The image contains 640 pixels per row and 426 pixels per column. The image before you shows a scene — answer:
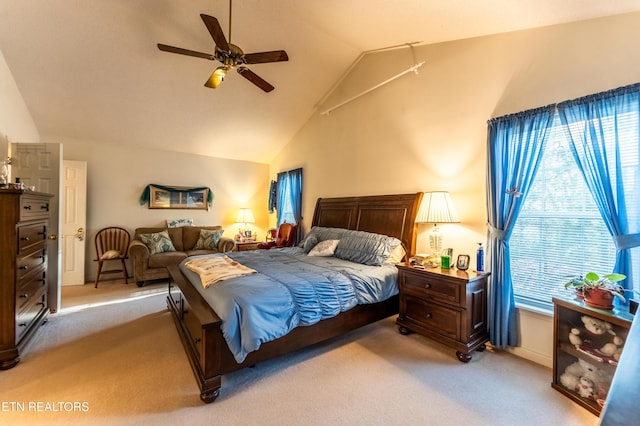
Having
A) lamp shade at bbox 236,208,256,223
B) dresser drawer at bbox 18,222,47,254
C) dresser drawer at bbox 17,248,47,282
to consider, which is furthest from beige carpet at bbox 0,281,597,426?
lamp shade at bbox 236,208,256,223

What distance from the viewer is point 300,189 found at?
213 inches

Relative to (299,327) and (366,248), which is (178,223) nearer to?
(366,248)

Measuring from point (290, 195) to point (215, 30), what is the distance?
11.9 feet

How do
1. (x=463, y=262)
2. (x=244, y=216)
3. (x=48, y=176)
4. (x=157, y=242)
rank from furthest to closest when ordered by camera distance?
(x=244, y=216), (x=157, y=242), (x=48, y=176), (x=463, y=262)

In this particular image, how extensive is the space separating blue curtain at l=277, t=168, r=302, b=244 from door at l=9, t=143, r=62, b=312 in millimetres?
3379

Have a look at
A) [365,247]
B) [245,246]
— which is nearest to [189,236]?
[245,246]

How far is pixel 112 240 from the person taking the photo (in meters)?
4.98

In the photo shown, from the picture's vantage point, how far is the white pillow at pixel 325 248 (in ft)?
11.8

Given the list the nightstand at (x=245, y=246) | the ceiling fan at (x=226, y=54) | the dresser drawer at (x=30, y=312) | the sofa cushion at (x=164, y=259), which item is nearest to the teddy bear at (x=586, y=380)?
the ceiling fan at (x=226, y=54)

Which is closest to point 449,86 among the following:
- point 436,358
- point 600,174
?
point 600,174

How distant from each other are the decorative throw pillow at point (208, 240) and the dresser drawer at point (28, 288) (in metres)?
2.39

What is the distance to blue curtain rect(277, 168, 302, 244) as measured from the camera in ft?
17.8

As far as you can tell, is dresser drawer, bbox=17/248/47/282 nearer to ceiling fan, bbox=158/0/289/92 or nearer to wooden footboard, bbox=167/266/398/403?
wooden footboard, bbox=167/266/398/403

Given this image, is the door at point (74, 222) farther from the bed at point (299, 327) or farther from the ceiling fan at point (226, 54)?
the ceiling fan at point (226, 54)
